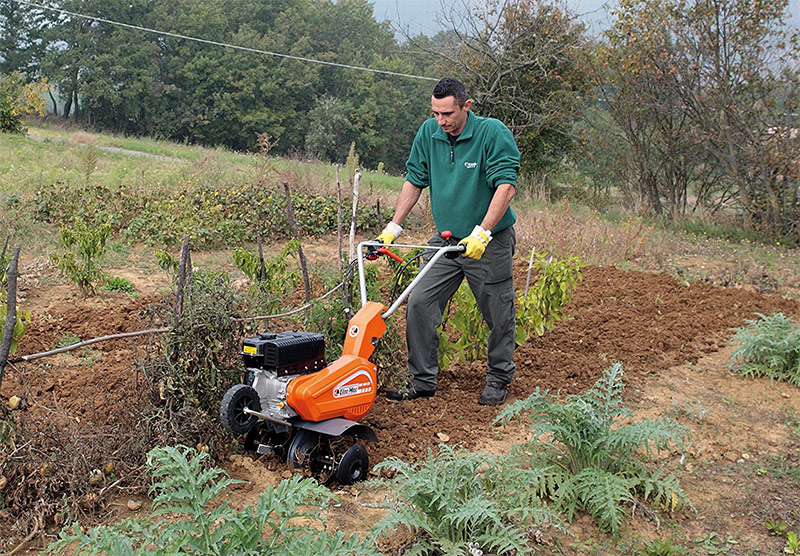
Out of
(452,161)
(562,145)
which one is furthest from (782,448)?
(562,145)

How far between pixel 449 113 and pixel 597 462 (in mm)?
2098

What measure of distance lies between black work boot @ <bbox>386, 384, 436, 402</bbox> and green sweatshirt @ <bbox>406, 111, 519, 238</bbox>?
3.33ft

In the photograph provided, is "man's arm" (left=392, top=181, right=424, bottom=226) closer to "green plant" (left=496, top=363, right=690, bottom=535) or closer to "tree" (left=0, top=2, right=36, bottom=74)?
"green plant" (left=496, top=363, right=690, bottom=535)

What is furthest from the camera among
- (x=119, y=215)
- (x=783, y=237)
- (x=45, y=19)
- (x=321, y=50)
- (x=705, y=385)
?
(x=321, y=50)

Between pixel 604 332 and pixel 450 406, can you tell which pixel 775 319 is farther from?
pixel 450 406

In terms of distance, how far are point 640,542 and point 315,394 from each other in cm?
162

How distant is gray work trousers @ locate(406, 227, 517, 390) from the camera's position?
15.8 ft

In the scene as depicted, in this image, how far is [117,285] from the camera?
6.99 metres

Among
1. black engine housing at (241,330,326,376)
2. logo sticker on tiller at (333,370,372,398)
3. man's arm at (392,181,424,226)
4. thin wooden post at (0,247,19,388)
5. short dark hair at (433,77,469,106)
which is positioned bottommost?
logo sticker on tiller at (333,370,372,398)

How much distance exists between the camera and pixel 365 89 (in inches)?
1861

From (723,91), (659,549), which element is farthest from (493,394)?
(723,91)

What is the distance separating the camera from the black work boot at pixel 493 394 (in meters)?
4.94

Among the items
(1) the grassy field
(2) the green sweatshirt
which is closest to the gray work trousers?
(2) the green sweatshirt

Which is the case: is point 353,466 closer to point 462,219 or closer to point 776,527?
point 462,219
